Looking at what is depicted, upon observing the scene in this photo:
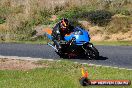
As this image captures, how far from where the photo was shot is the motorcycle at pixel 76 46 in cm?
1900

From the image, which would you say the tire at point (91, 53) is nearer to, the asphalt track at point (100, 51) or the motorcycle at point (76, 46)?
the motorcycle at point (76, 46)

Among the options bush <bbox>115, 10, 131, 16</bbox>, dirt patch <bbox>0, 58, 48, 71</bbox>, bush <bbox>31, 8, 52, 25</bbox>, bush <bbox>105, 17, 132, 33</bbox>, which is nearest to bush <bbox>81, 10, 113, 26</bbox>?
bush <bbox>105, 17, 132, 33</bbox>

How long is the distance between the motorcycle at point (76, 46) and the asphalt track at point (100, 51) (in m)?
0.40

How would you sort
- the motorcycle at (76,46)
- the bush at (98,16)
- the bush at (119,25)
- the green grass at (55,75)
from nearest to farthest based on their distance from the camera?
1. the green grass at (55,75)
2. the motorcycle at (76,46)
3. the bush at (119,25)
4. the bush at (98,16)

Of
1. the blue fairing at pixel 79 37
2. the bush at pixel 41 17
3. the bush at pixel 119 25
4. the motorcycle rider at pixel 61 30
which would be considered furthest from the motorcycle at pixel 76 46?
the bush at pixel 41 17

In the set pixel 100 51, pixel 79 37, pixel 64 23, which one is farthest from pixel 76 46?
pixel 100 51

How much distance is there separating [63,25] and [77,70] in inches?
156

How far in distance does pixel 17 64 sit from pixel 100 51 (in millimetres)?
5784

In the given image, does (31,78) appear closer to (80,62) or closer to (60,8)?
(80,62)

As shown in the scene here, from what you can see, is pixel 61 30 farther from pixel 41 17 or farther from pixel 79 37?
pixel 41 17

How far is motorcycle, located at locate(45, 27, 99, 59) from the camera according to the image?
62.3ft

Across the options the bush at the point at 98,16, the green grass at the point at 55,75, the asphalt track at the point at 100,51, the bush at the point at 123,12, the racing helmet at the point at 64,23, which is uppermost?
the racing helmet at the point at 64,23

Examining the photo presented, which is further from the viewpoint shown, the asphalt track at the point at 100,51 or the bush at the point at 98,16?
the bush at the point at 98,16

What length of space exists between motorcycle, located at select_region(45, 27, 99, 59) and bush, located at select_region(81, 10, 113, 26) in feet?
33.0
